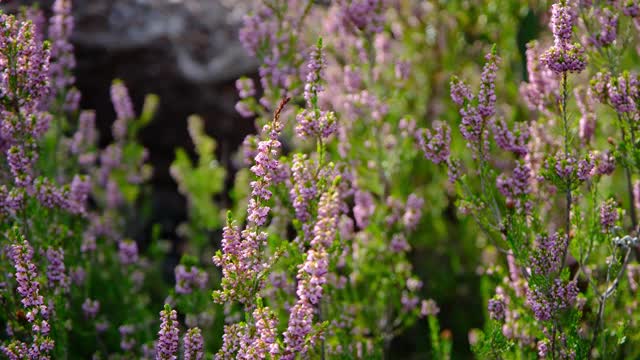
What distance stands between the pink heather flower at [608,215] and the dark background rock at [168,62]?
12.1 ft

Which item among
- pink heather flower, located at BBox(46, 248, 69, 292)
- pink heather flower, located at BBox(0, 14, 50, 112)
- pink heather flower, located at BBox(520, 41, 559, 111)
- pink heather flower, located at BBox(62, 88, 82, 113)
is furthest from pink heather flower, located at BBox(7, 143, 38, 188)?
pink heather flower, located at BBox(520, 41, 559, 111)

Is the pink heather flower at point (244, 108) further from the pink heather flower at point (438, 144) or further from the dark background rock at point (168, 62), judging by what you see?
the dark background rock at point (168, 62)

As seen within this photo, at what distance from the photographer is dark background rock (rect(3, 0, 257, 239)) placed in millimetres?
6500

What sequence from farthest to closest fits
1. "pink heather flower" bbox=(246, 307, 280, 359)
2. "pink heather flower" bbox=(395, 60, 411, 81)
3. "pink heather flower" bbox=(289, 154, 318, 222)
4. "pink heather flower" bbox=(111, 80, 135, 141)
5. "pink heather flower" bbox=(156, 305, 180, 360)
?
"pink heather flower" bbox=(111, 80, 135, 141)
"pink heather flower" bbox=(395, 60, 411, 81)
"pink heather flower" bbox=(289, 154, 318, 222)
"pink heather flower" bbox=(156, 305, 180, 360)
"pink heather flower" bbox=(246, 307, 280, 359)

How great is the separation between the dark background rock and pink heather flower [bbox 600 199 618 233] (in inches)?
145

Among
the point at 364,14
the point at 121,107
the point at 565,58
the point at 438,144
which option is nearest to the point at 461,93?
the point at 438,144

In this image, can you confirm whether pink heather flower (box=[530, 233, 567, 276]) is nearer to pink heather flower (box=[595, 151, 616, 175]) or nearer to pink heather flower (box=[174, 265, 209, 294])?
pink heather flower (box=[595, 151, 616, 175])

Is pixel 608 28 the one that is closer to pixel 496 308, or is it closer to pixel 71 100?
pixel 496 308

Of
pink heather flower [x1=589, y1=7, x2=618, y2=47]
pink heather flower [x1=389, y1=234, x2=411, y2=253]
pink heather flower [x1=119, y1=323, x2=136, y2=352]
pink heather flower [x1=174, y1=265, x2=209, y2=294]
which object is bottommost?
pink heather flower [x1=119, y1=323, x2=136, y2=352]

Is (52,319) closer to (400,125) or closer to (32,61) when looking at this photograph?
(32,61)

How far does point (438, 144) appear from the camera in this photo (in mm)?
3676

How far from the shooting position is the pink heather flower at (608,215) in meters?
3.54

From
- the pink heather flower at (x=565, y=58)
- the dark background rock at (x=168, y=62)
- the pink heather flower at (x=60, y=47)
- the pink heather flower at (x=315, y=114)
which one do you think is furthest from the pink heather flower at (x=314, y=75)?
the dark background rock at (x=168, y=62)

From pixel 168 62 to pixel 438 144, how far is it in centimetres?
351
